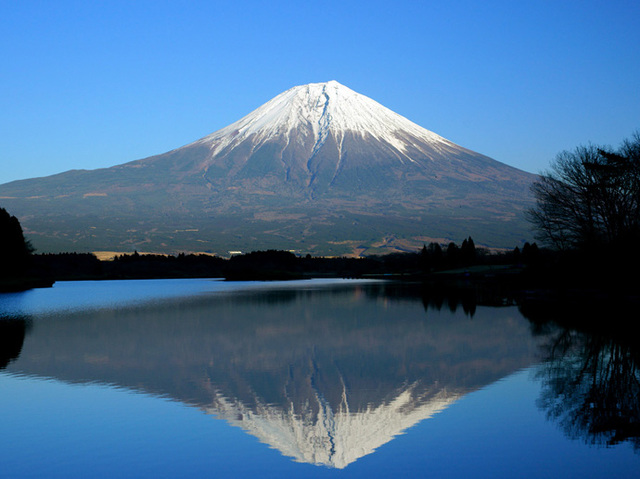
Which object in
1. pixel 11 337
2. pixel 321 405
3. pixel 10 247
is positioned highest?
pixel 10 247

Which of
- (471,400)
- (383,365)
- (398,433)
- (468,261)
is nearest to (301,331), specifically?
(383,365)

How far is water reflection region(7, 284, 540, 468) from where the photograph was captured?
1461cm

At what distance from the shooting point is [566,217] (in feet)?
191

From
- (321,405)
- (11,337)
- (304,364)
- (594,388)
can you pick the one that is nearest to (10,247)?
(11,337)

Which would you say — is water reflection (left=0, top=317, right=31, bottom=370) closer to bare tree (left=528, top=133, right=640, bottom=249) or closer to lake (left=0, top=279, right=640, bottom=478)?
lake (left=0, top=279, right=640, bottom=478)

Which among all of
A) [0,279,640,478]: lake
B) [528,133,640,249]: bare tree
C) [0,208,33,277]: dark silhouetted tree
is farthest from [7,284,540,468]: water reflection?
[0,208,33,277]: dark silhouetted tree

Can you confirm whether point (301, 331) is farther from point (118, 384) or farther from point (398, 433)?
point (398, 433)

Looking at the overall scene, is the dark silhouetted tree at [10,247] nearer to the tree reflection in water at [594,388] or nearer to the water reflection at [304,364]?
the water reflection at [304,364]

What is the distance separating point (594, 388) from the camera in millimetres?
17547

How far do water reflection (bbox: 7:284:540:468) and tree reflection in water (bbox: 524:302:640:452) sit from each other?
1.39 metres

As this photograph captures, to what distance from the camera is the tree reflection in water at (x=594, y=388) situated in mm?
13602

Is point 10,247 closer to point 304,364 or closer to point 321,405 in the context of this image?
point 304,364

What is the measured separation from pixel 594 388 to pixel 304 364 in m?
8.82

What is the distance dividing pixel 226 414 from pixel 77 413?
128 inches
